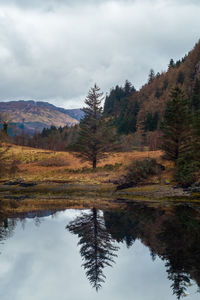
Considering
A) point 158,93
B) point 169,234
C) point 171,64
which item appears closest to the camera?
point 169,234

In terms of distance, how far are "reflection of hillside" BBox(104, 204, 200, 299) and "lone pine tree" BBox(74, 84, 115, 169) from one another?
22.3 meters

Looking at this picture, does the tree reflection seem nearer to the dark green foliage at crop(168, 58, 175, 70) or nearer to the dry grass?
the dry grass

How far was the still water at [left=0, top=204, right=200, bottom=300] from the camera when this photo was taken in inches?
334

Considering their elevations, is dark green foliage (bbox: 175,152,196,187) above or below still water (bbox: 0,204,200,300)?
above

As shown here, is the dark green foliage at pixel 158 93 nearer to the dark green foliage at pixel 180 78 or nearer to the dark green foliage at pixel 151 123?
the dark green foliage at pixel 180 78

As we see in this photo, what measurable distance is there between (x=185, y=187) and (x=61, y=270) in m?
21.5

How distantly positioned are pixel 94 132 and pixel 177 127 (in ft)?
48.9

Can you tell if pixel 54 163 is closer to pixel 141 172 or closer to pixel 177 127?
pixel 141 172

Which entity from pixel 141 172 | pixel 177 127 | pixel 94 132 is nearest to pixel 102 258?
pixel 141 172

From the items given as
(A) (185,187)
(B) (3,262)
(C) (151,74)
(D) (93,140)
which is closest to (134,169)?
(A) (185,187)

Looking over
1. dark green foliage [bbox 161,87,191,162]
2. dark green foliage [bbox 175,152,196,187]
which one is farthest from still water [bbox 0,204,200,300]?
dark green foliage [bbox 161,87,191,162]

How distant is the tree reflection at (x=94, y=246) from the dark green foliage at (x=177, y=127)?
1874cm

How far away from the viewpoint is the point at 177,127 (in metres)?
34.9

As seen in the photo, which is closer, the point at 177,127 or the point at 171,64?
the point at 177,127
